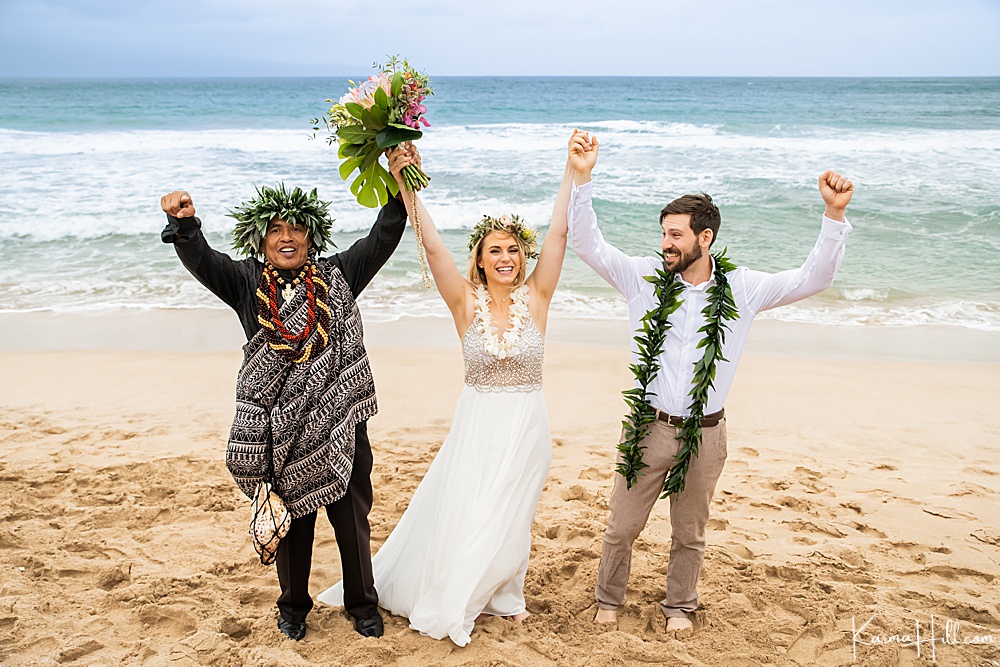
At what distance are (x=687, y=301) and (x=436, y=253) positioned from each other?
1.15 metres

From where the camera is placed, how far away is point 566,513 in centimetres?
514

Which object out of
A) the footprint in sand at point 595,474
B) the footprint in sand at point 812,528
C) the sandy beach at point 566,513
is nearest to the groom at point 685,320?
the sandy beach at point 566,513

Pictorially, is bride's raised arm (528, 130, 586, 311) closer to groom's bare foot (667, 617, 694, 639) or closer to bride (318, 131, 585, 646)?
bride (318, 131, 585, 646)

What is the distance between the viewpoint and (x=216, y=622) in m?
3.88

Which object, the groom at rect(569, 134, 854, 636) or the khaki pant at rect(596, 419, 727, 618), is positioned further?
the khaki pant at rect(596, 419, 727, 618)

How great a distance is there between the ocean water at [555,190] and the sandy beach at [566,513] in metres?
1.95

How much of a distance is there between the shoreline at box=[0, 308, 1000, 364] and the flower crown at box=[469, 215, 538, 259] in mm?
4557

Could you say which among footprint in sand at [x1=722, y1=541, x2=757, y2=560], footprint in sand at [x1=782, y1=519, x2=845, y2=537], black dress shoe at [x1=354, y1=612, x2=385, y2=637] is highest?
footprint in sand at [x1=782, y1=519, x2=845, y2=537]

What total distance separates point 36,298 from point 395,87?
850 cm

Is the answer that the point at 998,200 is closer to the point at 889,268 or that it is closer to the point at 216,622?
the point at 889,268

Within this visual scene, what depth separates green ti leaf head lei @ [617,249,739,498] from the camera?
3.53 m

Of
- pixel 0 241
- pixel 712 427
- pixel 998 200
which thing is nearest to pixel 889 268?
pixel 998 200

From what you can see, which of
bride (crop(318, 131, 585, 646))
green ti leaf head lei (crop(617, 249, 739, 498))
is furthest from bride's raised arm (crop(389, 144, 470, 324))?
green ti leaf head lei (crop(617, 249, 739, 498))

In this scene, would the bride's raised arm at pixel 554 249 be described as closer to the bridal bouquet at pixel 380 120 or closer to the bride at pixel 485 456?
the bride at pixel 485 456
